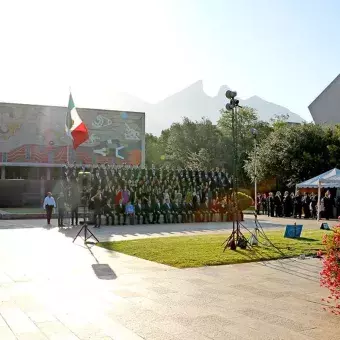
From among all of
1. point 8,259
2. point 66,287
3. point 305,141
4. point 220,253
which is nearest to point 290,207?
point 305,141

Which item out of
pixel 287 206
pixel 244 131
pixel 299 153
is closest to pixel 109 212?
pixel 287 206

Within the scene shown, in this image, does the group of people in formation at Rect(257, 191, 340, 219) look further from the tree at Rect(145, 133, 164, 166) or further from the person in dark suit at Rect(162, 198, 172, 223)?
the tree at Rect(145, 133, 164, 166)

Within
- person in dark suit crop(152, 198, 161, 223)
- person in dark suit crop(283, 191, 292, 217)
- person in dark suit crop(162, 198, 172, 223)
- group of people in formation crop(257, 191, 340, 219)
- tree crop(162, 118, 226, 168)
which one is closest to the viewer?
person in dark suit crop(152, 198, 161, 223)

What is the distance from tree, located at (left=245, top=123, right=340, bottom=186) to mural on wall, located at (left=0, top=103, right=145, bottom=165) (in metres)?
14.0

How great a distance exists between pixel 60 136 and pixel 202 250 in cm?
3504

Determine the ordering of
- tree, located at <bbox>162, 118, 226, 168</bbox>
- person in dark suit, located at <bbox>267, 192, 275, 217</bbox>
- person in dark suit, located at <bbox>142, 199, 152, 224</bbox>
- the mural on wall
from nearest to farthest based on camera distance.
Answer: person in dark suit, located at <bbox>142, 199, 152, 224</bbox>
person in dark suit, located at <bbox>267, 192, 275, 217</bbox>
the mural on wall
tree, located at <bbox>162, 118, 226, 168</bbox>

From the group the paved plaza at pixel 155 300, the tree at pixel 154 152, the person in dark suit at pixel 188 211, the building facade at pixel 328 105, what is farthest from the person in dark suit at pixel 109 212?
the tree at pixel 154 152

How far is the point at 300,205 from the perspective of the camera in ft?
93.7

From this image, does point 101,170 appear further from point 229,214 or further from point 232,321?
point 232,321

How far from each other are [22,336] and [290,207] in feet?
84.6

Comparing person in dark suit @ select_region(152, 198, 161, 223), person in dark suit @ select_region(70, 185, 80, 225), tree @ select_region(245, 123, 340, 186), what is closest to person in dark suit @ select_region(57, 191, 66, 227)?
person in dark suit @ select_region(70, 185, 80, 225)

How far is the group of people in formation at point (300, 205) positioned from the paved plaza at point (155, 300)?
661 inches

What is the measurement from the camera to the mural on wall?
4409 centimetres

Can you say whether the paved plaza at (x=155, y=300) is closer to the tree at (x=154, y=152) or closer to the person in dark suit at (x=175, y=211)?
the person in dark suit at (x=175, y=211)
